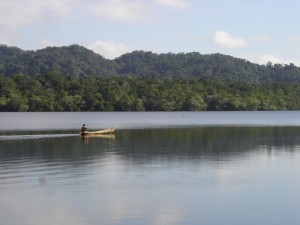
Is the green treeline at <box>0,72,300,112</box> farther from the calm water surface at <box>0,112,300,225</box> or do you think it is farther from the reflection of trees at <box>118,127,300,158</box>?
the calm water surface at <box>0,112,300,225</box>

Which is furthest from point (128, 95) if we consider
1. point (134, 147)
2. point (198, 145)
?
point (134, 147)

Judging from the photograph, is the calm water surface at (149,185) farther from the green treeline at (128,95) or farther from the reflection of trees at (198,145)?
the green treeline at (128,95)

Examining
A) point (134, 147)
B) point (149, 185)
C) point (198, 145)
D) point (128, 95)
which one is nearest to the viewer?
point (149, 185)

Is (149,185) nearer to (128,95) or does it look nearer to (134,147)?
(134,147)

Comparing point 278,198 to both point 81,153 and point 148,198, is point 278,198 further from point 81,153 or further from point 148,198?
point 81,153

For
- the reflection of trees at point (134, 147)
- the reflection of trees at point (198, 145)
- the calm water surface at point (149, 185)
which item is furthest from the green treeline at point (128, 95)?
the calm water surface at point (149, 185)

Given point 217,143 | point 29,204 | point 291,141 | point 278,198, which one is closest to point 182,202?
point 278,198

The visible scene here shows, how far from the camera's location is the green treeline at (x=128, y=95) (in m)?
152

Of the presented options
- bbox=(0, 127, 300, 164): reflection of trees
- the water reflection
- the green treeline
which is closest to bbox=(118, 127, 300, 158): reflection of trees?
bbox=(0, 127, 300, 164): reflection of trees

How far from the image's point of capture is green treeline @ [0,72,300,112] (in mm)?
152500

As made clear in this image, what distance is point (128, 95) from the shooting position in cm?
16812

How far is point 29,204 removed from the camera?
23.1 meters

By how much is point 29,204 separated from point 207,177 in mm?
10176

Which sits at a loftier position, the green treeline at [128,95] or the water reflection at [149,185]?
the green treeline at [128,95]
